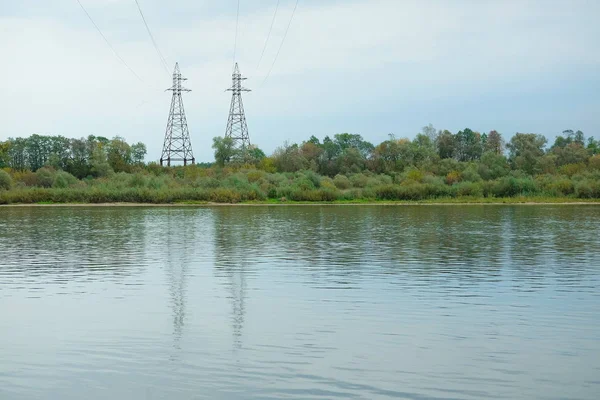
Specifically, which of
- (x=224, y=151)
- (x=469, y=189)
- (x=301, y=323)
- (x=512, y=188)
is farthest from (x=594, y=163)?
(x=301, y=323)

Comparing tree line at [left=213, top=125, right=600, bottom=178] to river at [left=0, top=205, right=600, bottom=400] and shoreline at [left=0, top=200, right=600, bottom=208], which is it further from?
river at [left=0, top=205, right=600, bottom=400]

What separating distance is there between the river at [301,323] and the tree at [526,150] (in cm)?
7073

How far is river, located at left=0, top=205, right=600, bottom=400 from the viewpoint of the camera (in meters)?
8.58

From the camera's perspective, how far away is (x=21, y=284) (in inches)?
645

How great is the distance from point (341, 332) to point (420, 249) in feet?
43.9

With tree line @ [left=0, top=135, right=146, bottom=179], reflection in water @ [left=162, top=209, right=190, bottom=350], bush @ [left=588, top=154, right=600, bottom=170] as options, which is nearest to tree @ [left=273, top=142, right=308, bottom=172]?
tree line @ [left=0, top=135, right=146, bottom=179]

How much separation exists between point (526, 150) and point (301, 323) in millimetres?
90863

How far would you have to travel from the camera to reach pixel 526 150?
97125 mm

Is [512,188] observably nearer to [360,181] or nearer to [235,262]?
[360,181]

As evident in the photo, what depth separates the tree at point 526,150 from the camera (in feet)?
301

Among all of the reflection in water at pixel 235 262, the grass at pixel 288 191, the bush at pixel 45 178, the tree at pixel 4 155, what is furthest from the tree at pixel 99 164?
the reflection in water at pixel 235 262

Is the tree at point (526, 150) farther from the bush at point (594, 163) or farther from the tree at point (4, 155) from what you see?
the tree at point (4, 155)

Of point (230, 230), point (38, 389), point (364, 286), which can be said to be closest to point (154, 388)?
point (38, 389)

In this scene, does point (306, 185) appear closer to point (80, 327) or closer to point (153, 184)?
point (153, 184)
